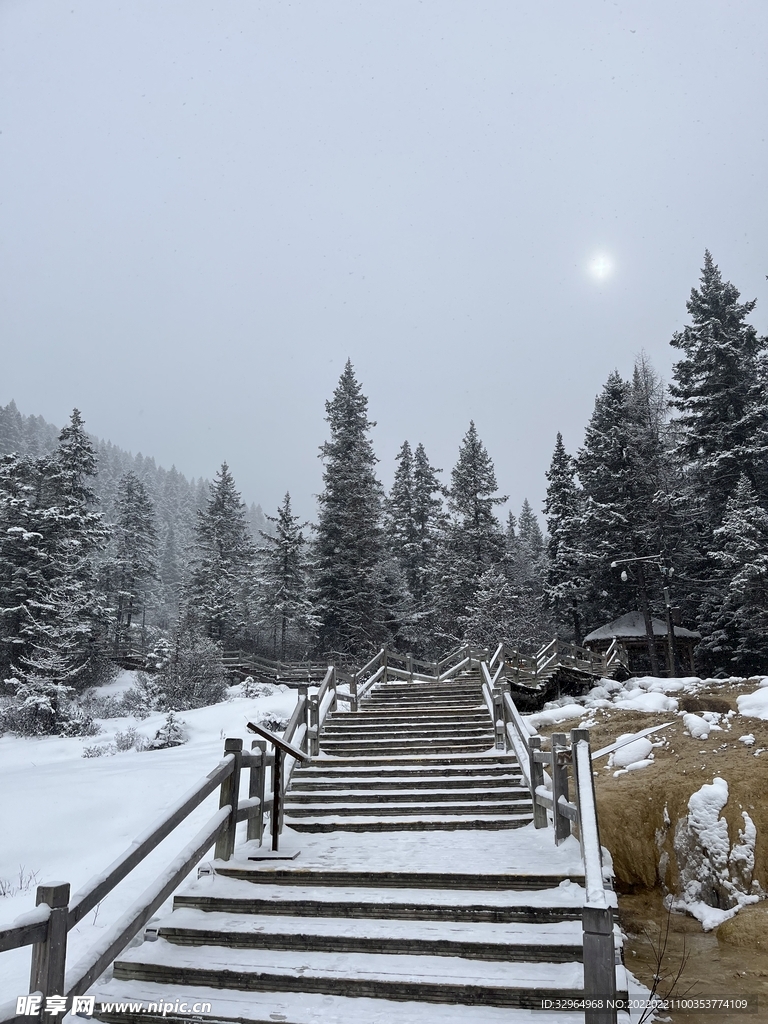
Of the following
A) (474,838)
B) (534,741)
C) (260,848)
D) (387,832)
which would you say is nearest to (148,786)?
(260,848)

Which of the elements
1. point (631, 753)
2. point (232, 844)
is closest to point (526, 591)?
point (631, 753)

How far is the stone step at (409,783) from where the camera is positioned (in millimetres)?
8523

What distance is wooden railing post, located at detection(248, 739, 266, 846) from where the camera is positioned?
22.6 feet

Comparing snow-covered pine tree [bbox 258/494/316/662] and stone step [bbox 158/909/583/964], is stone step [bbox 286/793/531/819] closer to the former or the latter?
stone step [bbox 158/909/583/964]

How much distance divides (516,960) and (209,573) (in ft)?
124

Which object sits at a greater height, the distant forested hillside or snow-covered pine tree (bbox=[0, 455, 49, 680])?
the distant forested hillside

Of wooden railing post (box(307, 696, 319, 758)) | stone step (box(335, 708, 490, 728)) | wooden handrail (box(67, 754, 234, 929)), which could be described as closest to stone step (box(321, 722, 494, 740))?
stone step (box(335, 708, 490, 728))

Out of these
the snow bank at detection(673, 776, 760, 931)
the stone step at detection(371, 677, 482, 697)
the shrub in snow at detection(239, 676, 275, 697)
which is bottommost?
the snow bank at detection(673, 776, 760, 931)

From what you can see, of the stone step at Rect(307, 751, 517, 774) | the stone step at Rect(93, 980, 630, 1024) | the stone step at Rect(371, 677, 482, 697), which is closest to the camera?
the stone step at Rect(93, 980, 630, 1024)

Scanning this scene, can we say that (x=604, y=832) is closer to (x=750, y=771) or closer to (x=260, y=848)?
(x=750, y=771)

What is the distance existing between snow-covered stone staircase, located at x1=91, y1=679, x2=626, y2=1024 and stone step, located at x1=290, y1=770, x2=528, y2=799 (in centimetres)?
26

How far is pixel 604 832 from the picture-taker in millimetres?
10188

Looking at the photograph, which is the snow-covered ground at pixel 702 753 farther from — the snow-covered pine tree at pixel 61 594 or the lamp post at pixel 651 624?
the snow-covered pine tree at pixel 61 594

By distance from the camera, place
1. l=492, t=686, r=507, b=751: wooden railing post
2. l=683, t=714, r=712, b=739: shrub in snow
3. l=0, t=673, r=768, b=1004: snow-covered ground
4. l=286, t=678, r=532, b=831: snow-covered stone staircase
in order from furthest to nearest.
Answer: l=683, t=714, r=712, b=739: shrub in snow → l=492, t=686, r=507, b=751: wooden railing post → l=286, t=678, r=532, b=831: snow-covered stone staircase → l=0, t=673, r=768, b=1004: snow-covered ground
